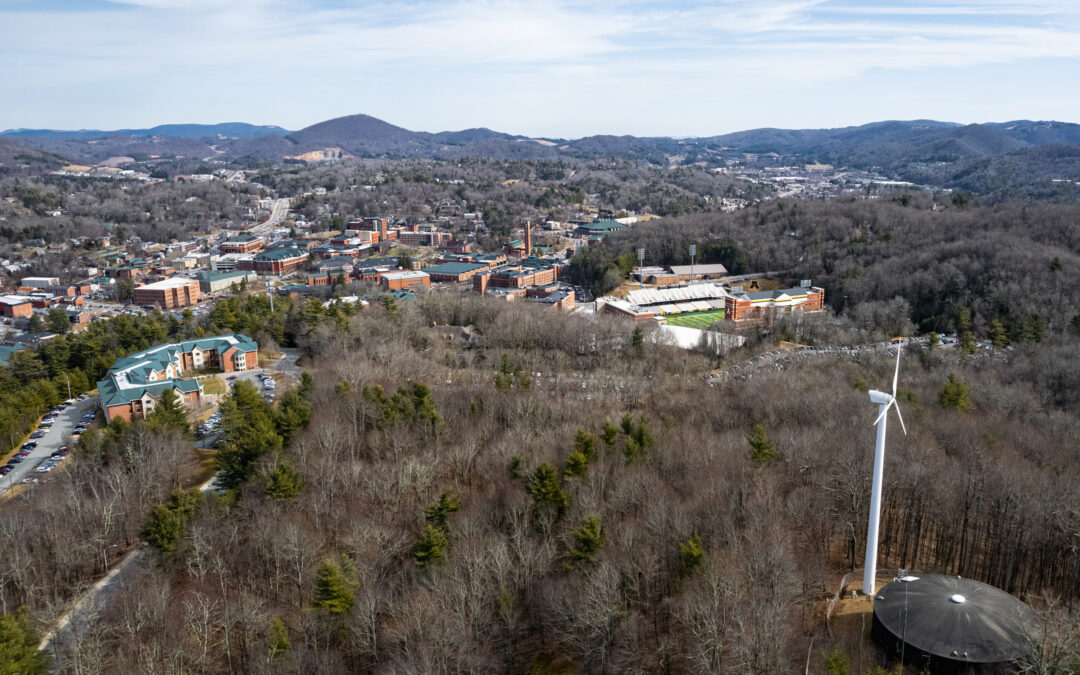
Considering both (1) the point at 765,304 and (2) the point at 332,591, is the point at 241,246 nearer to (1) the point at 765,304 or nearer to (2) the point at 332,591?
(1) the point at 765,304

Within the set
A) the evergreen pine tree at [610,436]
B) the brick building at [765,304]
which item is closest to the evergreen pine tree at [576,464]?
the evergreen pine tree at [610,436]

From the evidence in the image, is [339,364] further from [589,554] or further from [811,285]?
[811,285]

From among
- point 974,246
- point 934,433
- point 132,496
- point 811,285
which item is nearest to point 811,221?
point 811,285

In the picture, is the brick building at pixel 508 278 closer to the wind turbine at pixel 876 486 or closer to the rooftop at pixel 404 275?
the rooftop at pixel 404 275

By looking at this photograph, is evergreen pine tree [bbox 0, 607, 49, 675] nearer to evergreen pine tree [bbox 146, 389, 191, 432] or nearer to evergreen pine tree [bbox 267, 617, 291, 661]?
evergreen pine tree [bbox 267, 617, 291, 661]

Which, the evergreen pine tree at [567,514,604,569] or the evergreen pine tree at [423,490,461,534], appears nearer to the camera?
the evergreen pine tree at [567,514,604,569]

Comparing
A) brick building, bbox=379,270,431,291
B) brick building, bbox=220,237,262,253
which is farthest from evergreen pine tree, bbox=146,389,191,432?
brick building, bbox=220,237,262,253

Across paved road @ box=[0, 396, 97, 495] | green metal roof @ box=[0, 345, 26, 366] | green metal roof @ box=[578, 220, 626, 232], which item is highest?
green metal roof @ box=[578, 220, 626, 232]

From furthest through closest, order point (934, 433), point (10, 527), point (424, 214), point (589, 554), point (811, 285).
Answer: point (424, 214) < point (811, 285) < point (934, 433) < point (10, 527) < point (589, 554)
